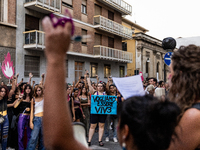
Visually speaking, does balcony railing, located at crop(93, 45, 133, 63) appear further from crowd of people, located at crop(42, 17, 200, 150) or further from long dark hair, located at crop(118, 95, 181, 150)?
long dark hair, located at crop(118, 95, 181, 150)

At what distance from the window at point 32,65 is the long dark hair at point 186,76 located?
15.1 m

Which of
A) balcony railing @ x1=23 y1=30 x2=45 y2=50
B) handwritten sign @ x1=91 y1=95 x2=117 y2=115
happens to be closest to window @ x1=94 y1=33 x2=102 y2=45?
balcony railing @ x1=23 y1=30 x2=45 y2=50

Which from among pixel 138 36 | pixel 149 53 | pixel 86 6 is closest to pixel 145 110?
pixel 86 6

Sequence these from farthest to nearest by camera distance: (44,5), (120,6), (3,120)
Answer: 1. (120,6)
2. (44,5)
3. (3,120)

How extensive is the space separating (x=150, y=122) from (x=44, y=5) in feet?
53.7

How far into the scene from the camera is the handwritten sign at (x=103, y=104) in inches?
269

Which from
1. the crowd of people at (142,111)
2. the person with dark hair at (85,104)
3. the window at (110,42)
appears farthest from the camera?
the window at (110,42)

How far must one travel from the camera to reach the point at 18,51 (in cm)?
1495

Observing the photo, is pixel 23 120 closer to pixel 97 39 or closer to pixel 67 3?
pixel 67 3

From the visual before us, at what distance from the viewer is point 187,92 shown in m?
1.46

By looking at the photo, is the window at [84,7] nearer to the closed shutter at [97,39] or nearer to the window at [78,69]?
the closed shutter at [97,39]

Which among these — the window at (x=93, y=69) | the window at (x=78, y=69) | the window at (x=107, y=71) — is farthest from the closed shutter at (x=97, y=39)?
the window at (x=78, y=69)

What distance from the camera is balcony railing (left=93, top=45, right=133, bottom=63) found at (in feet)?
70.6

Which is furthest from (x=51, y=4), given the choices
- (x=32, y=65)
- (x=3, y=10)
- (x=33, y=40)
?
(x=32, y=65)
